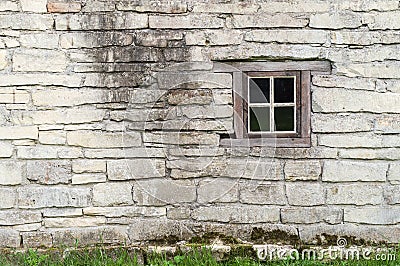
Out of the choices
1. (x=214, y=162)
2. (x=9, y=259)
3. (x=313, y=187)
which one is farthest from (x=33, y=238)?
(x=313, y=187)

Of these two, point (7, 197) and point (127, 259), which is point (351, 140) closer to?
point (127, 259)

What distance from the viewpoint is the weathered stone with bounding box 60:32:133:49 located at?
14.5 feet

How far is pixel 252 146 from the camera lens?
14.9ft

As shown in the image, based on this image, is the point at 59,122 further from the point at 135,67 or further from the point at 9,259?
the point at 9,259

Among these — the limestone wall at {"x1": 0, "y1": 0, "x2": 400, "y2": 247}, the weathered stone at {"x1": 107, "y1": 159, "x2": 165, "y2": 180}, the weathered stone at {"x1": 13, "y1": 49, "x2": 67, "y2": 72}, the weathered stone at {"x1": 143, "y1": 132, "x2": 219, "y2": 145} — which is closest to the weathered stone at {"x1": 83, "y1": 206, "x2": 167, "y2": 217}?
the limestone wall at {"x1": 0, "y1": 0, "x2": 400, "y2": 247}

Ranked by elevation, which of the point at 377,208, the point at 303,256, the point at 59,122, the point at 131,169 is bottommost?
the point at 303,256

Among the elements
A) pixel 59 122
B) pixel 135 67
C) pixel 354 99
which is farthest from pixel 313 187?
pixel 59 122

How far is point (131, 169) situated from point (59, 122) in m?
0.73

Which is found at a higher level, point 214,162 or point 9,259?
point 214,162

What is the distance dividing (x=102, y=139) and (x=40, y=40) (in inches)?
38.8

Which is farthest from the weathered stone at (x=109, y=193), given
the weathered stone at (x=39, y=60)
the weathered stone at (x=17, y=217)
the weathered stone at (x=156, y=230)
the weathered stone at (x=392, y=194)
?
the weathered stone at (x=392, y=194)

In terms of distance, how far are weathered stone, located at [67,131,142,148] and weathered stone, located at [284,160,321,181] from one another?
51.8 inches

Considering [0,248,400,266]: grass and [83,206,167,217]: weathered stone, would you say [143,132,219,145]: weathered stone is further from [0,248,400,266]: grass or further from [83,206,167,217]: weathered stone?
[0,248,400,266]: grass

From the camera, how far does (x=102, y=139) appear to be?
4.48 metres
